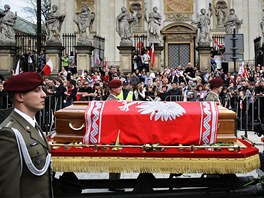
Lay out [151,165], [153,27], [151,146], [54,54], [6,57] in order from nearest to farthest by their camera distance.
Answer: [151,165] < [151,146] < [6,57] < [54,54] < [153,27]

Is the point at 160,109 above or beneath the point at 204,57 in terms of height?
beneath

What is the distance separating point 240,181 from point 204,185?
20.3 inches

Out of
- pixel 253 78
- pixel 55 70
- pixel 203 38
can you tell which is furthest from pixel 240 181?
pixel 203 38

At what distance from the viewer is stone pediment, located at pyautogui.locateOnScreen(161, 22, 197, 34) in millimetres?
39562

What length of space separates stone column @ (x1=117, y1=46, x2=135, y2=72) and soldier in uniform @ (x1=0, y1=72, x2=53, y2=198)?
23.2 meters

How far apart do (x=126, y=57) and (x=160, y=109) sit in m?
20.7

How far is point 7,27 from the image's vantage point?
2567cm

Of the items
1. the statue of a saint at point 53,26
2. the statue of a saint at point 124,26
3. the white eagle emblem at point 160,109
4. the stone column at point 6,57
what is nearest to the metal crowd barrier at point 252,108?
the white eagle emblem at point 160,109

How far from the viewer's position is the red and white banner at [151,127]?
20.4ft

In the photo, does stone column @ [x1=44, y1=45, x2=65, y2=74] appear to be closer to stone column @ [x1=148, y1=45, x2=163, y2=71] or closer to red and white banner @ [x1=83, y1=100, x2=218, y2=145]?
stone column @ [x1=148, y1=45, x2=163, y2=71]

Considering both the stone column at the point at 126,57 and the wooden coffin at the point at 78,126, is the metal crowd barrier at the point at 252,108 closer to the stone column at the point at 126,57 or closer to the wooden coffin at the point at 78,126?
the wooden coffin at the point at 78,126

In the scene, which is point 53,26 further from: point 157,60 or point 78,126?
point 78,126

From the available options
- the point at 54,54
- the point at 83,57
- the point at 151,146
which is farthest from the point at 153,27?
the point at 151,146

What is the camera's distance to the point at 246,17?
135 feet
